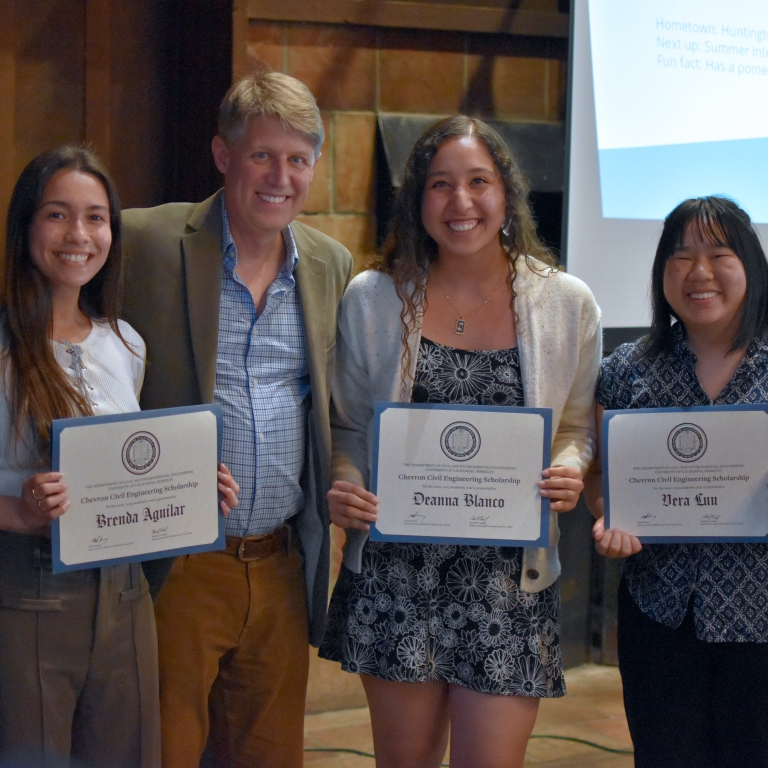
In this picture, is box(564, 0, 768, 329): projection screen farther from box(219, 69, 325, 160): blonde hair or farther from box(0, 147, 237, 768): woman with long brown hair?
box(0, 147, 237, 768): woman with long brown hair

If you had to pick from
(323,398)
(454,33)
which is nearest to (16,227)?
(323,398)

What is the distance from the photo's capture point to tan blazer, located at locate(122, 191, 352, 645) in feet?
6.59

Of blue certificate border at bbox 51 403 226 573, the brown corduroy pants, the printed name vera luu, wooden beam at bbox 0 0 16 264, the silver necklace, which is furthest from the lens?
Answer: wooden beam at bbox 0 0 16 264

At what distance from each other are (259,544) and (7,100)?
179 centimetres

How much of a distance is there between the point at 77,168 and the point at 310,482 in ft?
2.69

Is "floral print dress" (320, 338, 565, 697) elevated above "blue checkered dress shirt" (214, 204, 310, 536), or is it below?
below

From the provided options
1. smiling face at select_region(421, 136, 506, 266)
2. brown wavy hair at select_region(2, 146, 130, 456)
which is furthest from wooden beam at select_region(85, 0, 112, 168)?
smiling face at select_region(421, 136, 506, 266)

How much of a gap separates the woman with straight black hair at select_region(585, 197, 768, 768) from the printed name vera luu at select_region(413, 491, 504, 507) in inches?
8.8

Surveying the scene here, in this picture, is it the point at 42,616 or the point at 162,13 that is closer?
the point at 42,616

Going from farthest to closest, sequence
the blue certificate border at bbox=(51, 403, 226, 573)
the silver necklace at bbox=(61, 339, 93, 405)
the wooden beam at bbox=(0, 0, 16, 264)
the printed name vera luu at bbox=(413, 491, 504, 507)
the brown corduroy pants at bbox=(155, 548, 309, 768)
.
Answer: the wooden beam at bbox=(0, 0, 16, 264), the brown corduroy pants at bbox=(155, 548, 309, 768), the printed name vera luu at bbox=(413, 491, 504, 507), the silver necklace at bbox=(61, 339, 93, 405), the blue certificate border at bbox=(51, 403, 226, 573)

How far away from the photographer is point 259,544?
2.08m

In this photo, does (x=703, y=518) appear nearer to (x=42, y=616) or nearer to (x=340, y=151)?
(x=42, y=616)

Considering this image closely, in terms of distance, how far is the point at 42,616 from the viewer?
175 centimetres

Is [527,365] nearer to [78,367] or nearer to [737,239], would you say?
[737,239]
